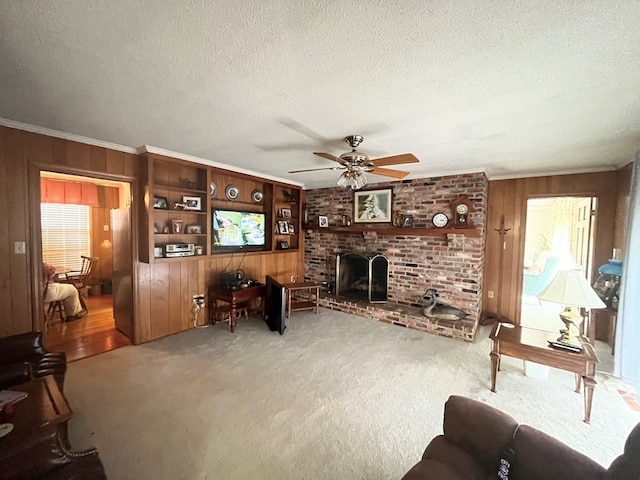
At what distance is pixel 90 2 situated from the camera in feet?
3.50

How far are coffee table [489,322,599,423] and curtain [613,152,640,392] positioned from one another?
351 millimetres

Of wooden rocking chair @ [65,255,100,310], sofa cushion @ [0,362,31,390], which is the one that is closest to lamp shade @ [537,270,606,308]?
sofa cushion @ [0,362,31,390]

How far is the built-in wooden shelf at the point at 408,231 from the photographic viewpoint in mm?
3730

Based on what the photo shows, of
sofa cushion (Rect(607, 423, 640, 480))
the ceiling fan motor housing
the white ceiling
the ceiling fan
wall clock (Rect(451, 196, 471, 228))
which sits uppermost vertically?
the white ceiling

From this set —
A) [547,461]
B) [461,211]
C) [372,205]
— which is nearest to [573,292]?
[547,461]

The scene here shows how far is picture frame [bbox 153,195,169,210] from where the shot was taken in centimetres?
330

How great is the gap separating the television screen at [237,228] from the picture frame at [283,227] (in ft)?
1.41

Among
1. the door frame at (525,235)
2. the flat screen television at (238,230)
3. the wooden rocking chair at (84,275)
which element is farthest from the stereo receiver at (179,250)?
the door frame at (525,235)

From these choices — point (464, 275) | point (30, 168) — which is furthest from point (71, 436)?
point (464, 275)

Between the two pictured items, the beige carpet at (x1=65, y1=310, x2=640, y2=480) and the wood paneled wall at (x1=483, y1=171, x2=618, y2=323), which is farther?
the wood paneled wall at (x1=483, y1=171, x2=618, y2=323)

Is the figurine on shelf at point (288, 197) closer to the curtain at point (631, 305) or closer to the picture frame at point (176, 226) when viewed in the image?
the picture frame at point (176, 226)

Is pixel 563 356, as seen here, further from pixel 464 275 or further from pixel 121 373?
pixel 121 373

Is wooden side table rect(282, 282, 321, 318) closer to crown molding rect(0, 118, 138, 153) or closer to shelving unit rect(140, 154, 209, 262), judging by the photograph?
shelving unit rect(140, 154, 209, 262)

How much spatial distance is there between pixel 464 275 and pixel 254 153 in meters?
3.38
